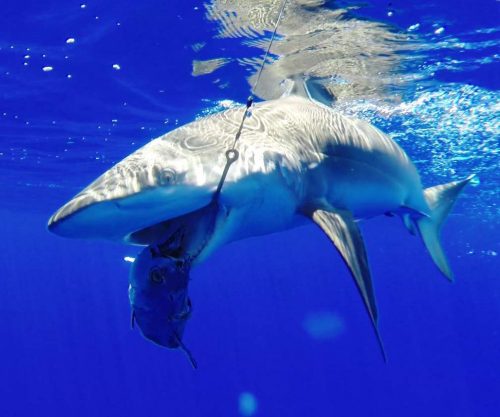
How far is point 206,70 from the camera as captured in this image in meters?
11.3

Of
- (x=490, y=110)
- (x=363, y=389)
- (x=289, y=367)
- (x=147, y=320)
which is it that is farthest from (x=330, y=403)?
(x=147, y=320)

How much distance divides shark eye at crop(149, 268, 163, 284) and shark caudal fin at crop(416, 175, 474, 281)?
4791mm

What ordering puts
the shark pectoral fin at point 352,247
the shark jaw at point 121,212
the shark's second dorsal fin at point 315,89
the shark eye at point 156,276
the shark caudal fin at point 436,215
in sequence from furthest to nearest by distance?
the shark's second dorsal fin at point 315,89 → the shark caudal fin at point 436,215 → the shark pectoral fin at point 352,247 → the shark eye at point 156,276 → the shark jaw at point 121,212

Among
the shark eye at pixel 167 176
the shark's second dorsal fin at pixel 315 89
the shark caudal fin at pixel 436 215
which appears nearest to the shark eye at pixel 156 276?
the shark eye at pixel 167 176

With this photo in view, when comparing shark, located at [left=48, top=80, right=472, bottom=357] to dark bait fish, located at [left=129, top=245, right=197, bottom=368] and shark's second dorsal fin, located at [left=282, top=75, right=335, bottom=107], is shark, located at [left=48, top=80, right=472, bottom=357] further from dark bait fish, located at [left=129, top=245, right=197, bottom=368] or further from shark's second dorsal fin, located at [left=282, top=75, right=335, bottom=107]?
shark's second dorsal fin, located at [left=282, top=75, right=335, bottom=107]

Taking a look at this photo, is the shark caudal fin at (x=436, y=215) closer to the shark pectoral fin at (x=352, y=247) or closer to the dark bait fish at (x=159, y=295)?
the shark pectoral fin at (x=352, y=247)

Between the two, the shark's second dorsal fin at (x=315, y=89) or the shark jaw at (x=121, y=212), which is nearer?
the shark jaw at (x=121, y=212)

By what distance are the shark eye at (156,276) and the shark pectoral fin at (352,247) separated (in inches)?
49.3

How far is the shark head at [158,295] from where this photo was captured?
3.12 meters

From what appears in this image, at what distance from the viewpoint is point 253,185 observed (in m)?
3.52

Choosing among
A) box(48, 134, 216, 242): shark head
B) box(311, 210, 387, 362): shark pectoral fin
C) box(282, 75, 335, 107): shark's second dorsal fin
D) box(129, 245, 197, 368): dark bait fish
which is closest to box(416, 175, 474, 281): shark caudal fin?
box(311, 210, 387, 362): shark pectoral fin

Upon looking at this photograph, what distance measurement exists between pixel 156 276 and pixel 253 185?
0.93m

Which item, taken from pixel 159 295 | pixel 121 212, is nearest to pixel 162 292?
pixel 159 295

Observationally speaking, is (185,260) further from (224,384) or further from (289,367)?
(289,367)
